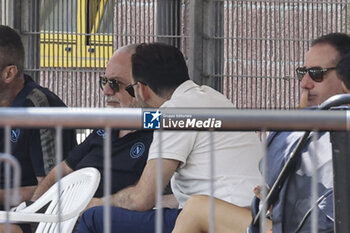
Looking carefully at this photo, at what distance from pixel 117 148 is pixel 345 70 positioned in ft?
4.10

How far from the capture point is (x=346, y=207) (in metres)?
3.18

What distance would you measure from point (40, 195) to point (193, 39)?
201 centimetres

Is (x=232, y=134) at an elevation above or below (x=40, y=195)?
above

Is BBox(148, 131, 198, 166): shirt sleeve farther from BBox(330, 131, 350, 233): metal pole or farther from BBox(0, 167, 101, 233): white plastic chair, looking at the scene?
BBox(330, 131, 350, 233): metal pole

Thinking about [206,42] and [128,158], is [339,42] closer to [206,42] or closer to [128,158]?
[128,158]

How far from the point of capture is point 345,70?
193 inches

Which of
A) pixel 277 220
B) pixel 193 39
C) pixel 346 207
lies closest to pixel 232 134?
pixel 277 220

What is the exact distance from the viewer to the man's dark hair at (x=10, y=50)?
588 centimetres

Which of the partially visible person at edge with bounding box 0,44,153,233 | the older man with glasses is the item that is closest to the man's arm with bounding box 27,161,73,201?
the partially visible person at edge with bounding box 0,44,153,233

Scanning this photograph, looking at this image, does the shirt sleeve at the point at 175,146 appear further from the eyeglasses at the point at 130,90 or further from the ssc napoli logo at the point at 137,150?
the eyeglasses at the point at 130,90

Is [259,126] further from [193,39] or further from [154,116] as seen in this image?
[193,39]

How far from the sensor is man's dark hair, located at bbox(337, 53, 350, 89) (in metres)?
4.83

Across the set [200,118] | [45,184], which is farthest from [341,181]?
[45,184]

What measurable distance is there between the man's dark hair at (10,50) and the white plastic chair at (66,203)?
103 centimetres
